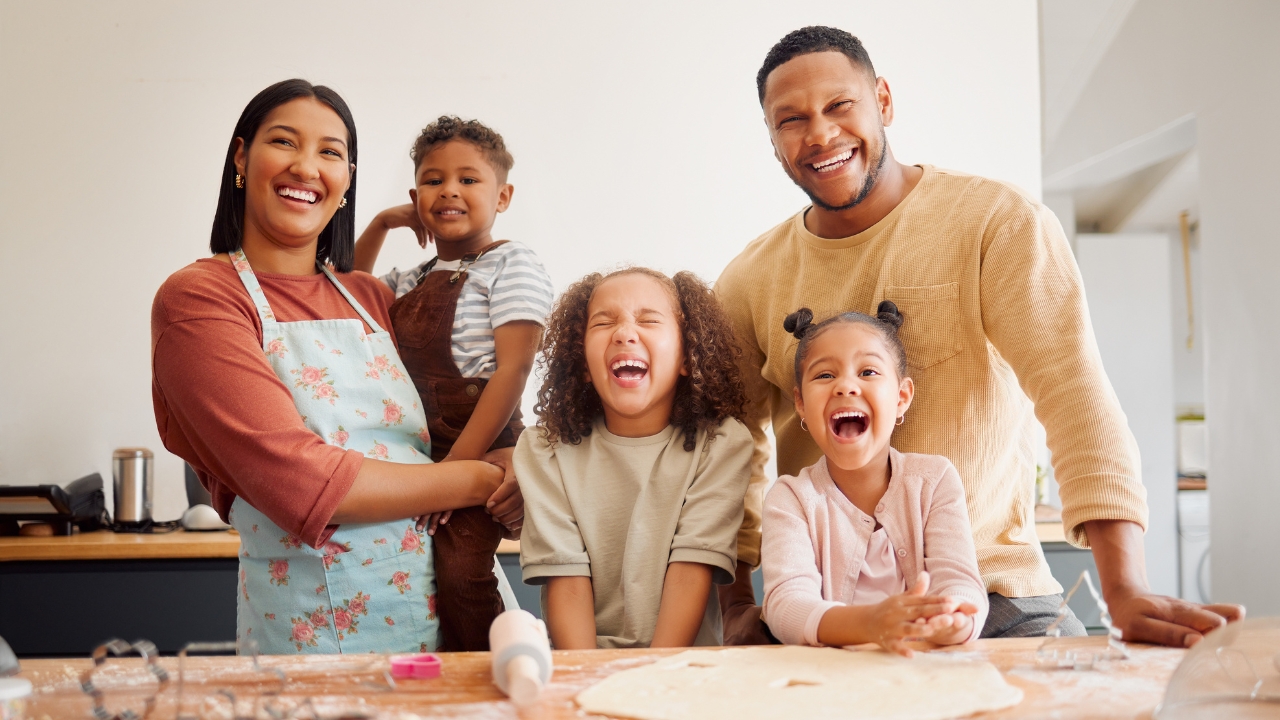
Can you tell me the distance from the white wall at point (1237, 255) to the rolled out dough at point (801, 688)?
278cm

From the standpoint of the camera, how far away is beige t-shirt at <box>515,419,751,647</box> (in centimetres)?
125

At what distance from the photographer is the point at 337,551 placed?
122 cm

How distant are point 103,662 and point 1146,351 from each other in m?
5.18

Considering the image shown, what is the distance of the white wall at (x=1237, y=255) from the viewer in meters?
3.05

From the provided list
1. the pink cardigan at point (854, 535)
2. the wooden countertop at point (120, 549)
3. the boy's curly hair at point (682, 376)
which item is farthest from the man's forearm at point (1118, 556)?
the wooden countertop at point (120, 549)

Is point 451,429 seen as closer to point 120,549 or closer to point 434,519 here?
point 434,519

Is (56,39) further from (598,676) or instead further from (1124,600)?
(1124,600)

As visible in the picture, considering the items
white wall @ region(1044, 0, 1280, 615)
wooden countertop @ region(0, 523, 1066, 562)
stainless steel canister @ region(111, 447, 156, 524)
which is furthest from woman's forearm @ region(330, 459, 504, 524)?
white wall @ region(1044, 0, 1280, 615)

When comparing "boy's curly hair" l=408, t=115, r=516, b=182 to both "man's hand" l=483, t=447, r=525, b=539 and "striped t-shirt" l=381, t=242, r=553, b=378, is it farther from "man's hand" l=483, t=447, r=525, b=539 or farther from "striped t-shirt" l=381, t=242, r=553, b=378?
"man's hand" l=483, t=447, r=525, b=539

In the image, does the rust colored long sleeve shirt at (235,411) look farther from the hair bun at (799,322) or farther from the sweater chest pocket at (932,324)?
the sweater chest pocket at (932,324)

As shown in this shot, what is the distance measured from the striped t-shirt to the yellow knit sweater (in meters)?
0.36

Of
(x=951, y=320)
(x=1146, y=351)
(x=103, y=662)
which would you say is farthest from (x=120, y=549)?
(x=1146, y=351)

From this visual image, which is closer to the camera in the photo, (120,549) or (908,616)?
(908,616)

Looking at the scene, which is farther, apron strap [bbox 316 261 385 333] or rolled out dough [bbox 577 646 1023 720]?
apron strap [bbox 316 261 385 333]
